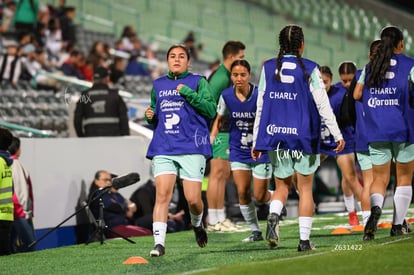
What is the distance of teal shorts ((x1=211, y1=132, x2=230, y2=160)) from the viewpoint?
15.3 meters

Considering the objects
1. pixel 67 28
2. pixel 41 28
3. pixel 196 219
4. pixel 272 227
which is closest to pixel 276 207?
pixel 272 227

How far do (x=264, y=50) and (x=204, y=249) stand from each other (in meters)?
19.1

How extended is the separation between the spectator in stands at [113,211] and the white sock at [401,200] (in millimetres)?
4896

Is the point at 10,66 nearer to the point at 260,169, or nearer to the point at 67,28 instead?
the point at 67,28

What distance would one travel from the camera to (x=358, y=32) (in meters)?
34.9

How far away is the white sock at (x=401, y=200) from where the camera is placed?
460 inches

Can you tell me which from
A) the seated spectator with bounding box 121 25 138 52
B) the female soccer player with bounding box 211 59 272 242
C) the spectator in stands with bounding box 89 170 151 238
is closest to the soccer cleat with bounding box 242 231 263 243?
the female soccer player with bounding box 211 59 272 242

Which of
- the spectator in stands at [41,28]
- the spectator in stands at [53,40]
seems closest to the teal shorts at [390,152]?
the spectator in stands at [41,28]

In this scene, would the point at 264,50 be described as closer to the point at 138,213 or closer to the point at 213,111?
the point at 138,213

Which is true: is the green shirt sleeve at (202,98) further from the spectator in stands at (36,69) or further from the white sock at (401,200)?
the spectator in stands at (36,69)

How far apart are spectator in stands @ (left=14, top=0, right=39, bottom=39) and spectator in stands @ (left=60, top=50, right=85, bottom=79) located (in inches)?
60.2

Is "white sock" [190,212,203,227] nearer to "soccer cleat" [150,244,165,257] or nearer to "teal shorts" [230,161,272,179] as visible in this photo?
"soccer cleat" [150,244,165,257]

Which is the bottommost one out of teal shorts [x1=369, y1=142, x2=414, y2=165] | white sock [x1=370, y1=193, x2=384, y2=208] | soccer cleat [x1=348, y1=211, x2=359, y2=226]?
soccer cleat [x1=348, y1=211, x2=359, y2=226]

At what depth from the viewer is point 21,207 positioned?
47.3ft
